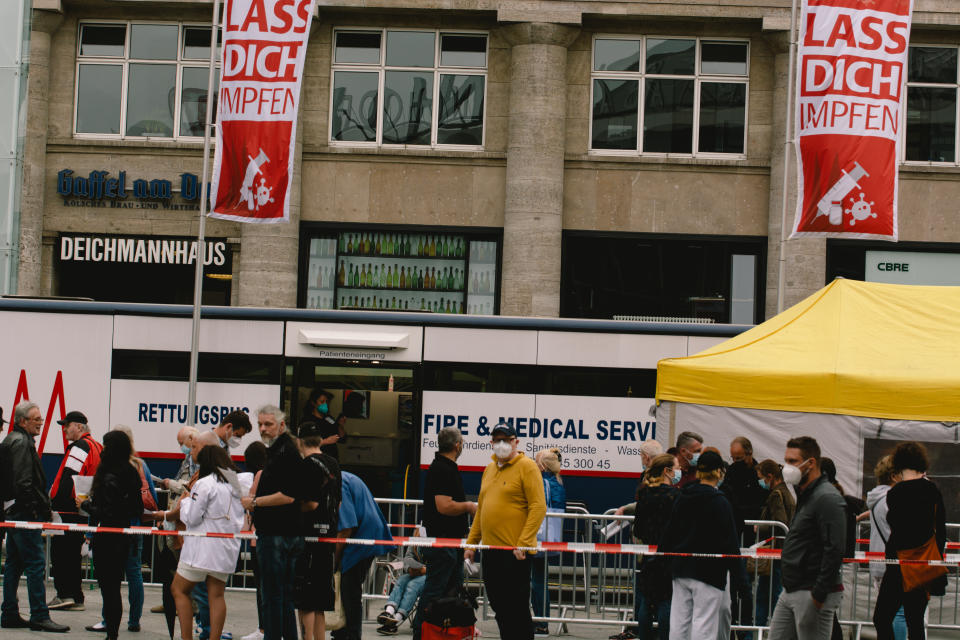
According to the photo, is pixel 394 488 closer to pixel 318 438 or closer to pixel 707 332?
pixel 707 332

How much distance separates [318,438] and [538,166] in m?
13.1

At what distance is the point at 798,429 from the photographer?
12.5 meters

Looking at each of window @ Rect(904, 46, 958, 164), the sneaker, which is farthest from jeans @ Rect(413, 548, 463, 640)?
window @ Rect(904, 46, 958, 164)

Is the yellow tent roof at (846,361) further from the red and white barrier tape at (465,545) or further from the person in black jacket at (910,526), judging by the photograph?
the person in black jacket at (910,526)

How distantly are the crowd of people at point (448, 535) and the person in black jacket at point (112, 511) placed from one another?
12mm

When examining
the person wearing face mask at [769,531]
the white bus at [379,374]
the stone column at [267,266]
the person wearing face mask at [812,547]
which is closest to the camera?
the person wearing face mask at [812,547]

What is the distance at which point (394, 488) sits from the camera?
51.8ft

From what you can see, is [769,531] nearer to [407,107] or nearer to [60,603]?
[60,603]

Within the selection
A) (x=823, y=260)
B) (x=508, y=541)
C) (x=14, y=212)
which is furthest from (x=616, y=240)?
(x=508, y=541)

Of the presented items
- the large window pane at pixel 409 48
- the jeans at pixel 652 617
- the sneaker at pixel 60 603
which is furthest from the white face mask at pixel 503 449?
the large window pane at pixel 409 48

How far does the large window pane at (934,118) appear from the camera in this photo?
22.3m

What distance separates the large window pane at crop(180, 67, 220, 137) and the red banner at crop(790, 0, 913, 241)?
10960 mm

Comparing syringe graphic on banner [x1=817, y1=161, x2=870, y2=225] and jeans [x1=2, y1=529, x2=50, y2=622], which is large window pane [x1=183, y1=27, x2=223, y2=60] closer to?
syringe graphic on banner [x1=817, y1=161, x2=870, y2=225]

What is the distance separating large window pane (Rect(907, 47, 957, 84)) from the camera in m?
22.3
